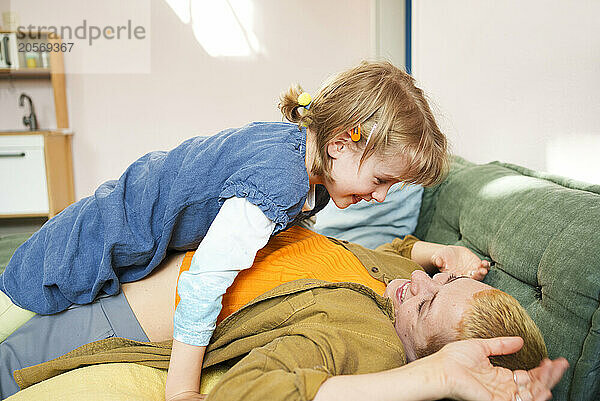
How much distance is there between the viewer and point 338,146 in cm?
126

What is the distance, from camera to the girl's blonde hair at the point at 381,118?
3.95 ft

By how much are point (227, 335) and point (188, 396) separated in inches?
5.8

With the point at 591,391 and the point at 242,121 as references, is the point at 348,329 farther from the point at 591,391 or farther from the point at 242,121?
the point at 242,121

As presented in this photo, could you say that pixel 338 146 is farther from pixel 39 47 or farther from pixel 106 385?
pixel 39 47

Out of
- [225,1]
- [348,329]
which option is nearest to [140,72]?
[225,1]

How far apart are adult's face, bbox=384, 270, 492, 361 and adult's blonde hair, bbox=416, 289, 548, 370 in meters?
0.02

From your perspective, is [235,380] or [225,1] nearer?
[235,380]

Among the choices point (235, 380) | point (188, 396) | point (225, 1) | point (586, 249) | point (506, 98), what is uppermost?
point (225, 1)

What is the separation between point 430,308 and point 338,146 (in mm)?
420

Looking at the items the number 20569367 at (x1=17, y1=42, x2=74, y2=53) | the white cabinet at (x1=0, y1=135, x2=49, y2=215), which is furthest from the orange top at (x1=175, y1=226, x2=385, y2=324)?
the number 20569367 at (x1=17, y1=42, x2=74, y2=53)

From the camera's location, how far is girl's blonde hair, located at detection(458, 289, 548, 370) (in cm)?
96

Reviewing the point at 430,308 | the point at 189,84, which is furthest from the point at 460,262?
the point at 189,84

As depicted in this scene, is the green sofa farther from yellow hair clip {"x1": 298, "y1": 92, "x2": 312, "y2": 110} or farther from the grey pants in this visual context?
the grey pants

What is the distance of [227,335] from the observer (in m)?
1.15
